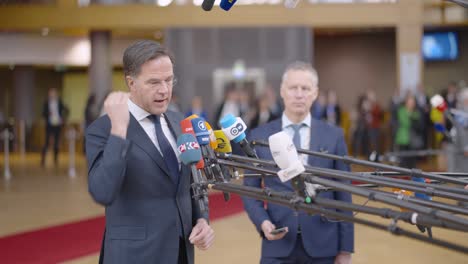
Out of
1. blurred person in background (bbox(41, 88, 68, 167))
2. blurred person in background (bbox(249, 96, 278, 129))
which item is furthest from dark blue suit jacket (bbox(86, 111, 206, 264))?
blurred person in background (bbox(41, 88, 68, 167))

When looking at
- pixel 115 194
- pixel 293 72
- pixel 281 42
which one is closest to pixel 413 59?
pixel 281 42

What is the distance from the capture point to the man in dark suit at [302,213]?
3527mm

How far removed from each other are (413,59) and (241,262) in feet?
54.5

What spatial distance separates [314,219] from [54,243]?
15.6 feet

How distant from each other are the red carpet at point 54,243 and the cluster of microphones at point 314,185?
4553 mm

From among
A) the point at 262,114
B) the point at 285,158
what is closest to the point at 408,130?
the point at 262,114

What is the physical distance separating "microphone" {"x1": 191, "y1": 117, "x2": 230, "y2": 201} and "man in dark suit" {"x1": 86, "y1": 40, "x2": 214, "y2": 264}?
20cm

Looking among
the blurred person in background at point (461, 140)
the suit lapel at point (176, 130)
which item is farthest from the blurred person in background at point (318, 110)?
the suit lapel at point (176, 130)

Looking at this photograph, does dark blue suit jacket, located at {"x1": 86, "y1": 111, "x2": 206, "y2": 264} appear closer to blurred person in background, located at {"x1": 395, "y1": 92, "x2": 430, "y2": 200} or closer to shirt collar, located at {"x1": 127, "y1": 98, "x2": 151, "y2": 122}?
shirt collar, located at {"x1": 127, "y1": 98, "x2": 151, "y2": 122}

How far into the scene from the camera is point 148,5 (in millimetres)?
21625

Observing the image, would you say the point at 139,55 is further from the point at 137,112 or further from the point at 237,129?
the point at 237,129

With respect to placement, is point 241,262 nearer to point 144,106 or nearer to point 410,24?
point 144,106

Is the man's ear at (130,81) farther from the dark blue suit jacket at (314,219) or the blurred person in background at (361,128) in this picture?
the blurred person in background at (361,128)

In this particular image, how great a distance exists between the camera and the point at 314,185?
7.11 ft
